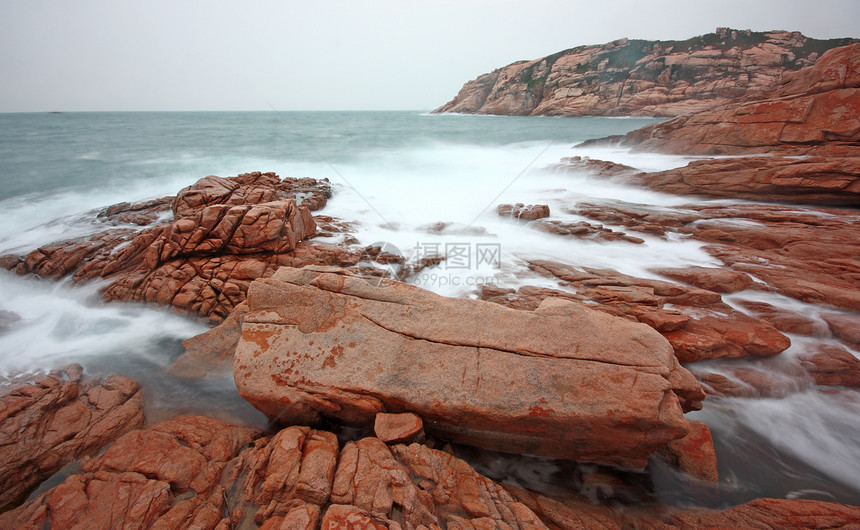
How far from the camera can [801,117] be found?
1293 cm

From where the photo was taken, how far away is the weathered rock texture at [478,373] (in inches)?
136

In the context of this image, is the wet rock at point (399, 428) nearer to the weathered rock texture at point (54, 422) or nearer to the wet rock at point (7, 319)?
the weathered rock texture at point (54, 422)

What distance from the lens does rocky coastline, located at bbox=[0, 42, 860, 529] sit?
2.93 m

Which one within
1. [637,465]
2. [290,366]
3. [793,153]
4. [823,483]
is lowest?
[823,483]

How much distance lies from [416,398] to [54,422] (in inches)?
173

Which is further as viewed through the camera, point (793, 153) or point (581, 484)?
point (793, 153)

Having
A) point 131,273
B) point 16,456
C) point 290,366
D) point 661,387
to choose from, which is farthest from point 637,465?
point 131,273

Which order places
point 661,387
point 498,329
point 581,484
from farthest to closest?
point 498,329, point 581,484, point 661,387

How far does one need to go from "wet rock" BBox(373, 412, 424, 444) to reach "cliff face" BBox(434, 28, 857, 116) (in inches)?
2410

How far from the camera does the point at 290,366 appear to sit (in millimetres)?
3893

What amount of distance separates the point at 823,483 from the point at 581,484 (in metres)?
2.96

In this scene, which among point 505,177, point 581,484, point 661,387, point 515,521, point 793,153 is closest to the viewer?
point 515,521

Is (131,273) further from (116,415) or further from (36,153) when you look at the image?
(36,153)

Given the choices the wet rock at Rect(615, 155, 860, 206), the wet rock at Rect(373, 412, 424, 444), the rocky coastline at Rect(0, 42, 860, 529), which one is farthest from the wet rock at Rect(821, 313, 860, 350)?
the wet rock at Rect(615, 155, 860, 206)
